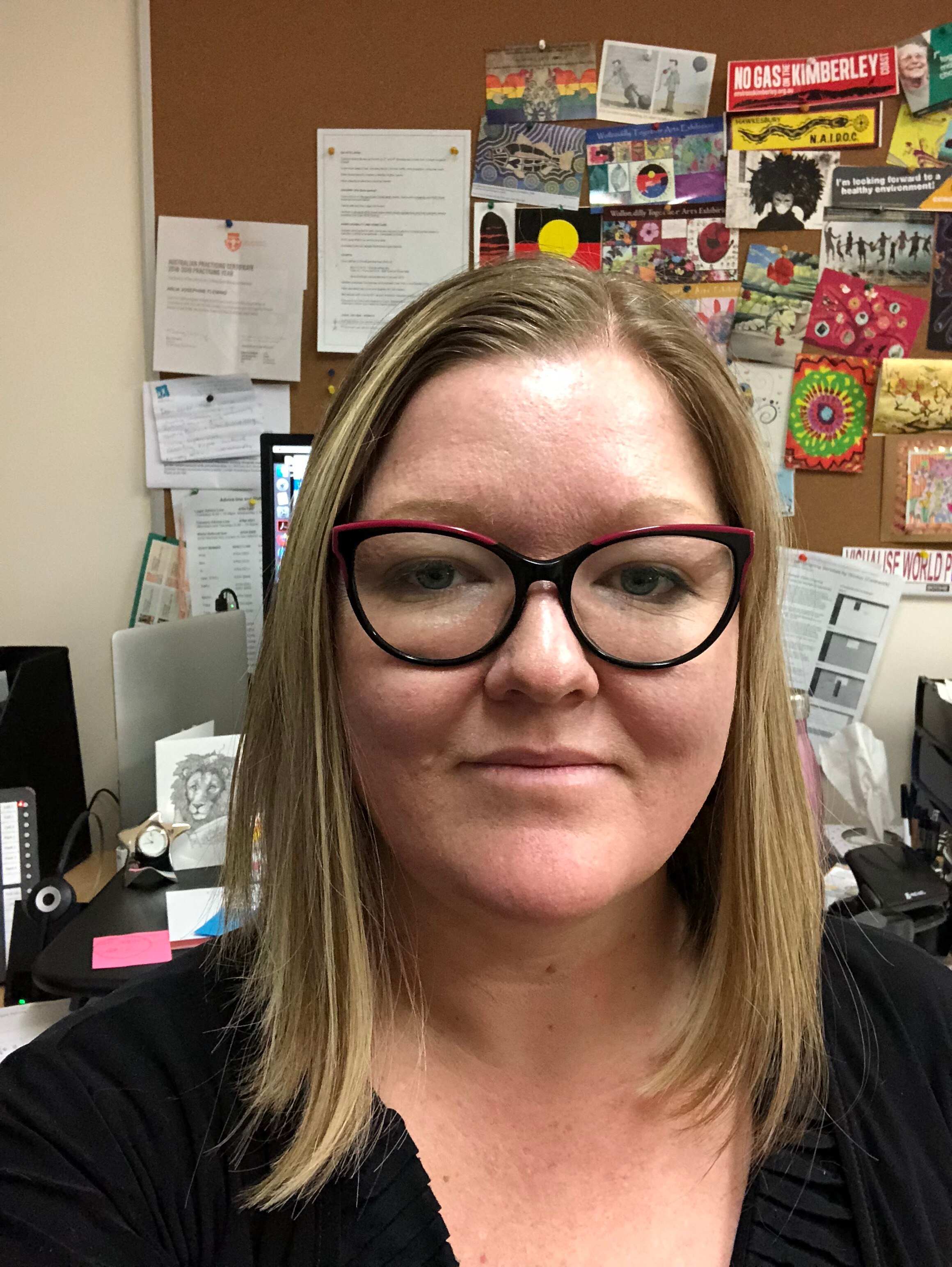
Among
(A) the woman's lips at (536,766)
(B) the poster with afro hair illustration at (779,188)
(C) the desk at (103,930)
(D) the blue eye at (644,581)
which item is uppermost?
(B) the poster with afro hair illustration at (779,188)

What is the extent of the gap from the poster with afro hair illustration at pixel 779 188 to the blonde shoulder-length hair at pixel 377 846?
3.63 feet

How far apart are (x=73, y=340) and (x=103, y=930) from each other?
1.17 metres

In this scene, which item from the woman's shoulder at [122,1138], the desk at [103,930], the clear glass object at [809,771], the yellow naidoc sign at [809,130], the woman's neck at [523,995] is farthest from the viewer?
the yellow naidoc sign at [809,130]

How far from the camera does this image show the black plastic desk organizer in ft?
4.24

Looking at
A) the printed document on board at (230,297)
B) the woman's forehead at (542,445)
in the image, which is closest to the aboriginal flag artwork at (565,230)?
the printed document on board at (230,297)

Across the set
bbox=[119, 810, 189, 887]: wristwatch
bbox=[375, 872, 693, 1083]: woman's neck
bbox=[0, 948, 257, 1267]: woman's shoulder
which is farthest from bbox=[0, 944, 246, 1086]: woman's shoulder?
bbox=[119, 810, 189, 887]: wristwatch

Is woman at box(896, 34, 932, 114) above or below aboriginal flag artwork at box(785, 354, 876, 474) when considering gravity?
above

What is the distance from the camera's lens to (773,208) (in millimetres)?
1555

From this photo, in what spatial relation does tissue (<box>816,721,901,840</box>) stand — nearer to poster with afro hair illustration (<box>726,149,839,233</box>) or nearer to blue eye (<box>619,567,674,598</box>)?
poster with afro hair illustration (<box>726,149,839,233</box>)

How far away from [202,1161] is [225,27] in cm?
184

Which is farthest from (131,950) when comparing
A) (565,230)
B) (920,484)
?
(920,484)

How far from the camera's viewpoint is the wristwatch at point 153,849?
121 cm

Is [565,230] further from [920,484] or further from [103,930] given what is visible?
[103,930]

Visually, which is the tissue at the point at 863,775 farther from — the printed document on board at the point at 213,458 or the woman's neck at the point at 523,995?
the printed document on board at the point at 213,458
